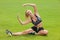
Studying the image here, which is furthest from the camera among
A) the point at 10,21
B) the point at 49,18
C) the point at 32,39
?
the point at 49,18

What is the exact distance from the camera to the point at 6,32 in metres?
8.94

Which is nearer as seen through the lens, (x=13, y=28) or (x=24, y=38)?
(x=24, y=38)

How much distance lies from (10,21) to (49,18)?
2038mm

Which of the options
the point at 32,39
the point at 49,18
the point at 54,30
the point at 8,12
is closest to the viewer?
the point at 32,39

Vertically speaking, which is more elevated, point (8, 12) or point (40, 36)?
point (40, 36)

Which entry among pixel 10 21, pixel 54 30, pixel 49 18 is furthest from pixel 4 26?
pixel 49 18

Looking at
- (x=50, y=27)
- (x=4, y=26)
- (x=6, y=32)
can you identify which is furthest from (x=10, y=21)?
(x=6, y=32)

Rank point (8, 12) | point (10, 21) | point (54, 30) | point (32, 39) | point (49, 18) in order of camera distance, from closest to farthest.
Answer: point (32, 39) < point (54, 30) < point (10, 21) < point (49, 18) < point (8, 12)

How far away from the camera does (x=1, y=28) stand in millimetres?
10156

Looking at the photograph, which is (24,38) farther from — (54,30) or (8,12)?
(8,12)

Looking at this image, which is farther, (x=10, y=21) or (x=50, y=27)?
(x=10, y=21)

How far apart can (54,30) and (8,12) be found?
16.8ft

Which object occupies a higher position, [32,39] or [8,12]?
[32,39]

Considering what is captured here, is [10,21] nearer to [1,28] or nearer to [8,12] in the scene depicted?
[1,28]
